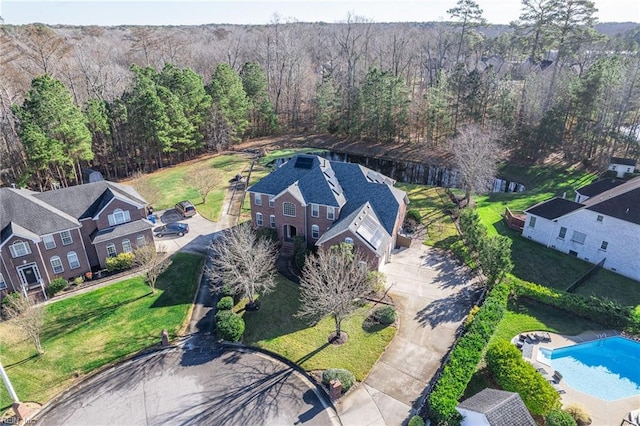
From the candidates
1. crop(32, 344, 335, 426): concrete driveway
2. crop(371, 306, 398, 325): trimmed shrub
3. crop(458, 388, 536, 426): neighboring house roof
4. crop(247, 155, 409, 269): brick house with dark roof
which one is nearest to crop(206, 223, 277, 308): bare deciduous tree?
crop(32, 344, 335, 426): concrete driveway

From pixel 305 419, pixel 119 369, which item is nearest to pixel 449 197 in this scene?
pixel 305 419

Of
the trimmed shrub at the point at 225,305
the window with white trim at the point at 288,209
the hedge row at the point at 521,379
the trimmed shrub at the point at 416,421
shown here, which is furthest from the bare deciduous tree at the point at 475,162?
the trimmed shrub at the point at 416,421

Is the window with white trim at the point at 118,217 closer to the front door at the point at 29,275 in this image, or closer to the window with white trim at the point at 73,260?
the window with white trim at the point at 73,260

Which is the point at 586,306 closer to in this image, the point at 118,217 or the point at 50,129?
the point at 118,217

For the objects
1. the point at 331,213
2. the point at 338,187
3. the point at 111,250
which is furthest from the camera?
the point at 338,187

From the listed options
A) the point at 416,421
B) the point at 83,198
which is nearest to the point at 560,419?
the point at 416,421

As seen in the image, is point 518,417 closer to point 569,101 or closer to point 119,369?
point 119,369
